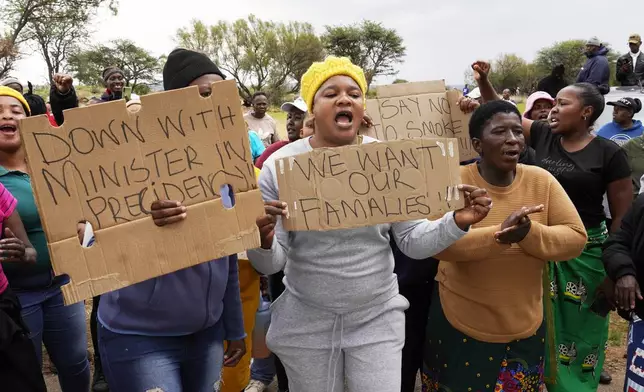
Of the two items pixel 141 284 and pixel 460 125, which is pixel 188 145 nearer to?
pixel 141 284

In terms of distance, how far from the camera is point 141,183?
1.75 meters

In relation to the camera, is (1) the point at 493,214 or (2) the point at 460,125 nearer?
(1) the point at 493,214

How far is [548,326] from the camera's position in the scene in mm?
3041

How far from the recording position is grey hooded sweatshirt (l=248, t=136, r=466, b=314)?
6.91ft

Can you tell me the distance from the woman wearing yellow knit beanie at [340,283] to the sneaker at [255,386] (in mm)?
1522

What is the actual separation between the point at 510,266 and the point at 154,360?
1.62m

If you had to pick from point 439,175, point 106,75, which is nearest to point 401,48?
point 106,75

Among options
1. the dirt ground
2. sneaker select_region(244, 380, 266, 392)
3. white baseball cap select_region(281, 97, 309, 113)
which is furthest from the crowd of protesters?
white baseball cap select_region(281, 97, 309, 113)

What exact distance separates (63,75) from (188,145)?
3350mm

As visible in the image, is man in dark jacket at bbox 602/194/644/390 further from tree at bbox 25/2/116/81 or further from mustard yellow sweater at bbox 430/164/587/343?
tree at bbox 25/2/116/81

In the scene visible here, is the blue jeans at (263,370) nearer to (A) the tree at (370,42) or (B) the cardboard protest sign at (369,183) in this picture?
(B) the cardboard protest sign at (369,183)

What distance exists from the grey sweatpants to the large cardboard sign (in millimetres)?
1345

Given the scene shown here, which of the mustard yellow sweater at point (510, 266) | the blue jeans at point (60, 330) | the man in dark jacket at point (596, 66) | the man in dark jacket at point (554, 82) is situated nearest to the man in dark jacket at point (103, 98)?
the blue jeans at point (60, 330)

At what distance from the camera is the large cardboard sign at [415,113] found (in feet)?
10.6
